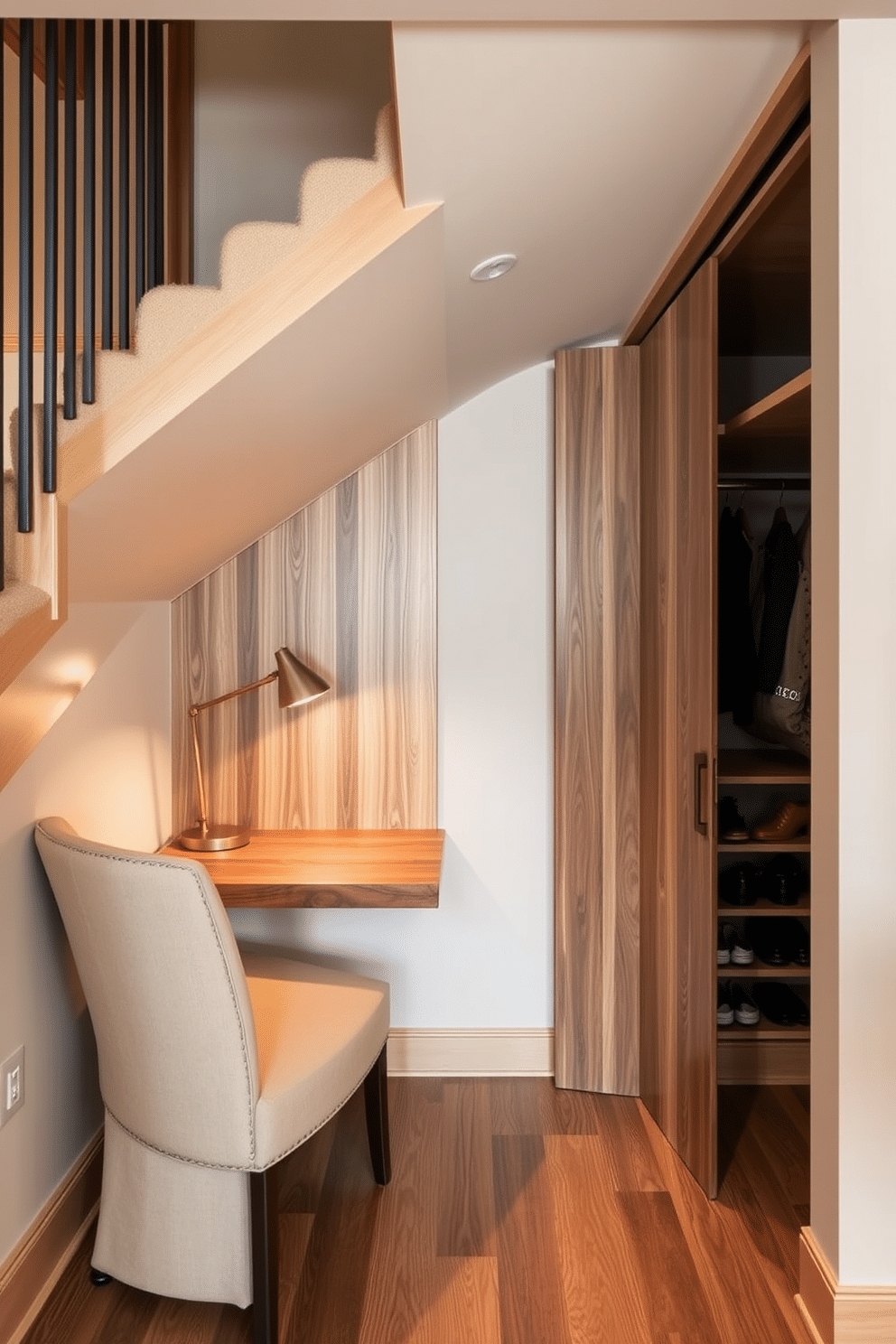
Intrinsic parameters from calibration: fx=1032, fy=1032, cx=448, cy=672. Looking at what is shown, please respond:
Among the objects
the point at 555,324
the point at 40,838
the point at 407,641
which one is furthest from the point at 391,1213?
the point at 555,324

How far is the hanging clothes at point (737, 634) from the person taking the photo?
9.73 feet

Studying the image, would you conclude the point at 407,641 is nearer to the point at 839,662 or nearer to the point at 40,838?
the point at 40,838

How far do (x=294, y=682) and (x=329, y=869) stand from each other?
54cm

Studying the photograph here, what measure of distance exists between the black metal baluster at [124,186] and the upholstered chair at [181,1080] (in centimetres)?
99

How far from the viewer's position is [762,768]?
9.37ft

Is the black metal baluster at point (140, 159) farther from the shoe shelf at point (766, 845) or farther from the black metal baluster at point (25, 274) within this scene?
the shoe shelf at point (766, 845)

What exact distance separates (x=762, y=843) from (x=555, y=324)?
1.53 meters

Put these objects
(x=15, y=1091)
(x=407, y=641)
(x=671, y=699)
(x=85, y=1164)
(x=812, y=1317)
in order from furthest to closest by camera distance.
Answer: (x=407, y=641)
(x=671, y=699)
(x=85, y=1164)
(x=15, y=1091)
(x=812, y=1317)

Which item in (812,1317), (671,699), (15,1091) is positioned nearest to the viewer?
(812,1317)

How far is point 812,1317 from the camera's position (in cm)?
176

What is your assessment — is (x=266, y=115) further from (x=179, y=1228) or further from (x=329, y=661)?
(x=179, y=1228)

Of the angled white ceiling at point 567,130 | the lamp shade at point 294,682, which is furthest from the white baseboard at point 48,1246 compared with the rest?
the angled white ceiling at point 567,130

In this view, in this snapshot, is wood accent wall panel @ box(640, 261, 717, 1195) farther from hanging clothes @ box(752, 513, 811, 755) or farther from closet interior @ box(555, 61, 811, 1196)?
hanging clothes @ box(752, 513, 811, 755)

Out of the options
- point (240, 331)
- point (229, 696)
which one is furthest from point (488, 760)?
point (240, 331)
